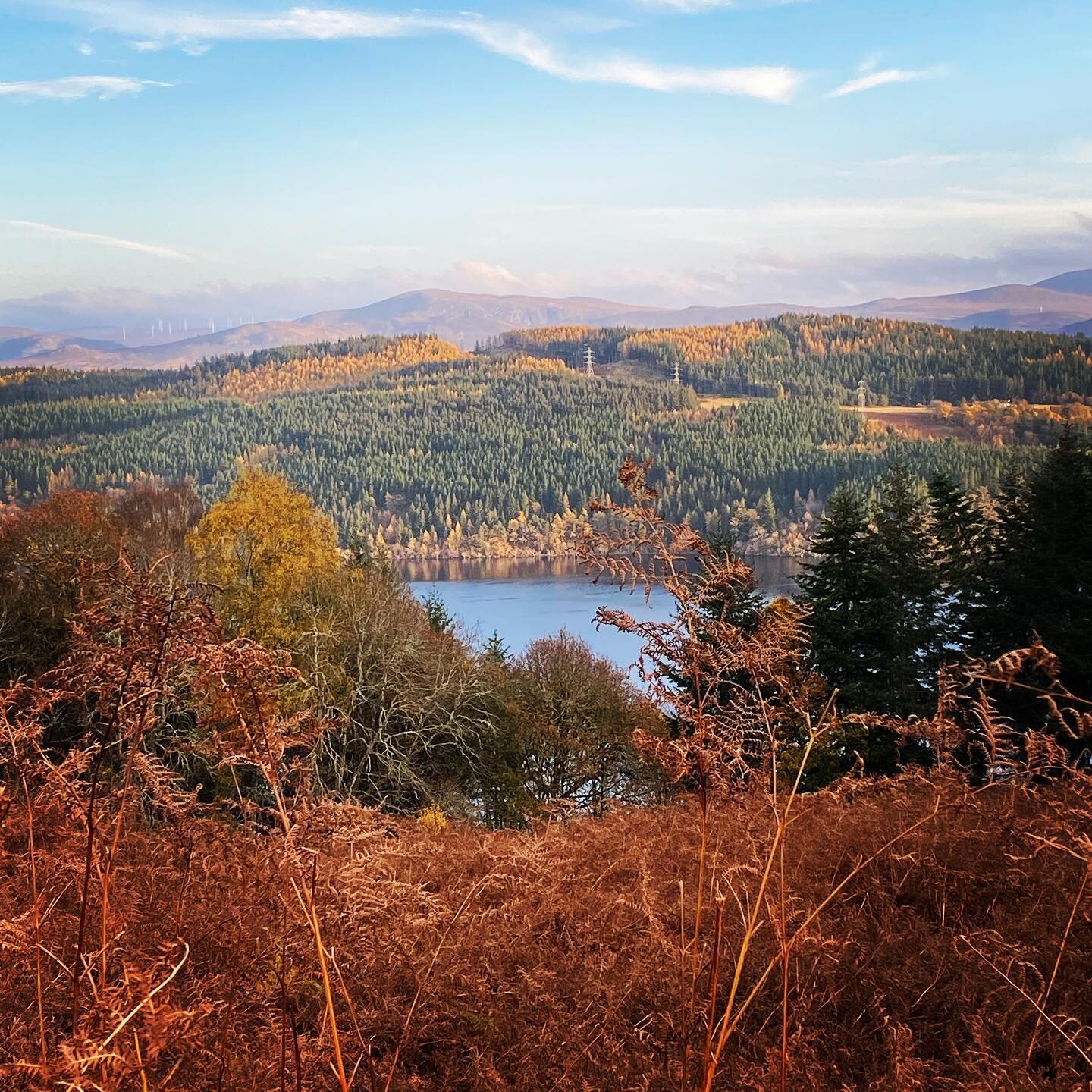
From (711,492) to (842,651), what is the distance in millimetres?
97983

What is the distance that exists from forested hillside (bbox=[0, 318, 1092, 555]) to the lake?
14.2ft

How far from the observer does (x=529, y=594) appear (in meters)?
85.8

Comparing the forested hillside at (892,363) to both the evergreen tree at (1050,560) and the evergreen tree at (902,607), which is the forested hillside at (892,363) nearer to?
the evergreen tree at (902,607)

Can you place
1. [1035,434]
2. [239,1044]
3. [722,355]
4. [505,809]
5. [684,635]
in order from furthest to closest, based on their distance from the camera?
[722,355]
[1035,434]
[505,809]
[239,1044]
[684,635]

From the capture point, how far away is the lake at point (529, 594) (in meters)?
58.8

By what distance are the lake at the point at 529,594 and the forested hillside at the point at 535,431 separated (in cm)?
432

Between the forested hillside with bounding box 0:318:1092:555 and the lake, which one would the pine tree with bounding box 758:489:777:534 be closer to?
the forested hillside with bounding box 0:318:1092:555

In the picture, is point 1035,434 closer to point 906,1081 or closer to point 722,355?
point 722,355

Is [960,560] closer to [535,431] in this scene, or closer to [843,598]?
[843,598]

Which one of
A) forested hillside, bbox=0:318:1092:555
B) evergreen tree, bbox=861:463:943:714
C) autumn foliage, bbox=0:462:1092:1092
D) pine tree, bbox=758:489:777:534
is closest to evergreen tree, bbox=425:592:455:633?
evergreen tree, bbox=861:463:943:714

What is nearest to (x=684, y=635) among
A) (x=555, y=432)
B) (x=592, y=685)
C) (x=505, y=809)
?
(x=505, y=809)

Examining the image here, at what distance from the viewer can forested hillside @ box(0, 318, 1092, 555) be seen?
11069cm

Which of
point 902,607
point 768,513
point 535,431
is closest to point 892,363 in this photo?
point 535,431

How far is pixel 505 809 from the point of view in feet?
71.0
